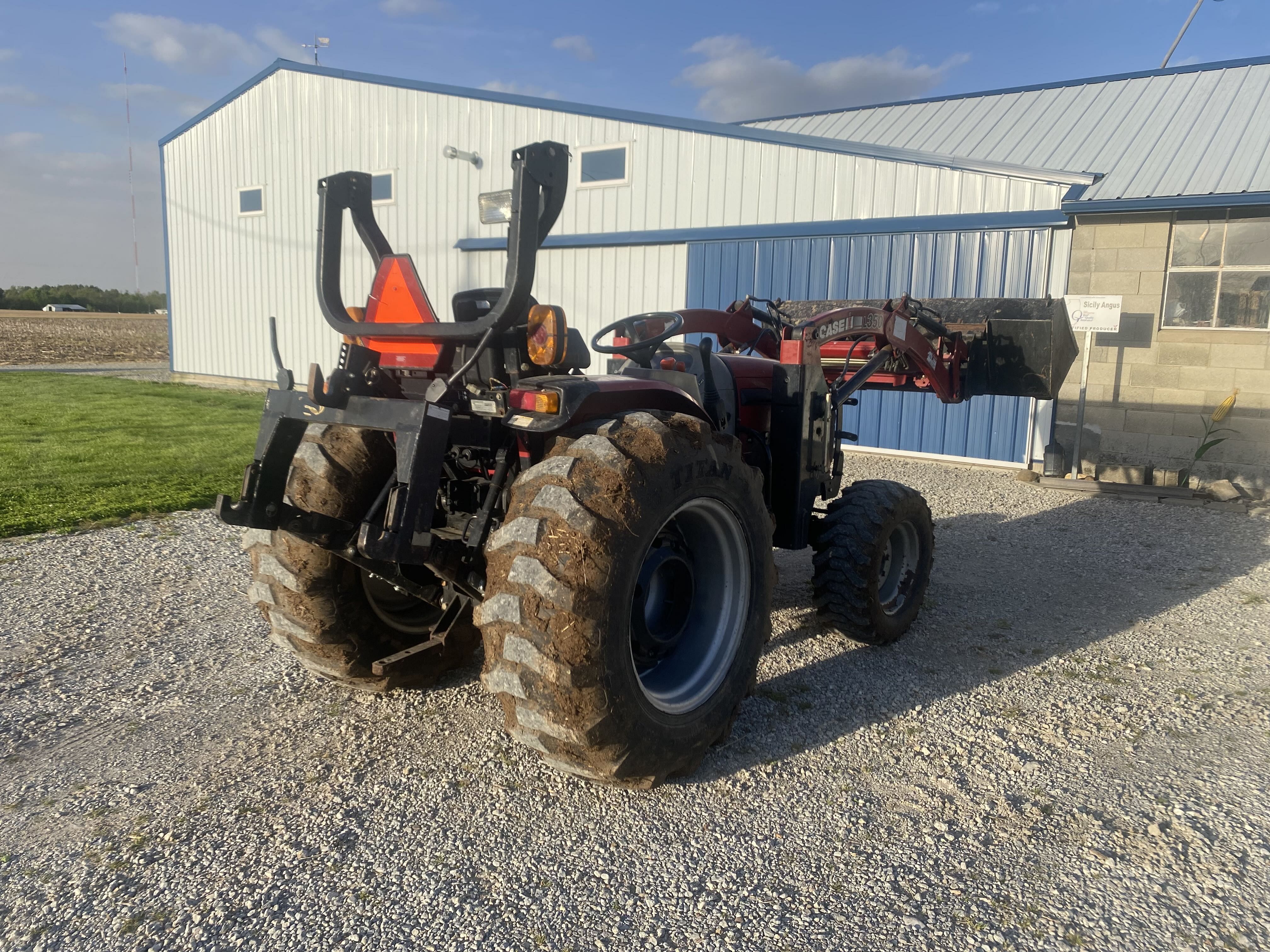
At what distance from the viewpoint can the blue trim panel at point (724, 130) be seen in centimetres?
973

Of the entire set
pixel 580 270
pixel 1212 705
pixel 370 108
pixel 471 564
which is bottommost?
pixel 1212 705

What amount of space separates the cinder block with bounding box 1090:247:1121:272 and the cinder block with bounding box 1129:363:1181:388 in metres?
1.10

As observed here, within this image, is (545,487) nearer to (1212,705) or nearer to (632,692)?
(632,692)

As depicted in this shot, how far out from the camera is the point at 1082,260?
9.59 m

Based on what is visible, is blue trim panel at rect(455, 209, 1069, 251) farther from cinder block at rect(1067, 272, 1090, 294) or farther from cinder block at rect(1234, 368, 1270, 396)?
cinder block at rect(1234, 368, 1270, 396)

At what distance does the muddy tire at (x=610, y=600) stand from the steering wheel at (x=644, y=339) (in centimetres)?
81

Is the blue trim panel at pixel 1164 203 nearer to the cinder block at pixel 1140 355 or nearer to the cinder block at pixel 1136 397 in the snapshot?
the cinder block at pixel 1140 355

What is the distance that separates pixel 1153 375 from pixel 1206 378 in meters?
0.50

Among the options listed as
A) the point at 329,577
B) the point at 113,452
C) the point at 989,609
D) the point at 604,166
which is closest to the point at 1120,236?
the point at 989,609

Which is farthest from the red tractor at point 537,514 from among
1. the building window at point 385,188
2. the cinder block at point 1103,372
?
the building window at point 385,188

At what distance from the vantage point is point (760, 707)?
3.79 meters

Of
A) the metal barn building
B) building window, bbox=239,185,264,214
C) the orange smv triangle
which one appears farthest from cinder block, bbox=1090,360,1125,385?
building window, bbox=239,185,264,214

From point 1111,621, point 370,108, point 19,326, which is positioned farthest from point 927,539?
point 19,326

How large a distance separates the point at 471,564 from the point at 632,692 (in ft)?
2.44
